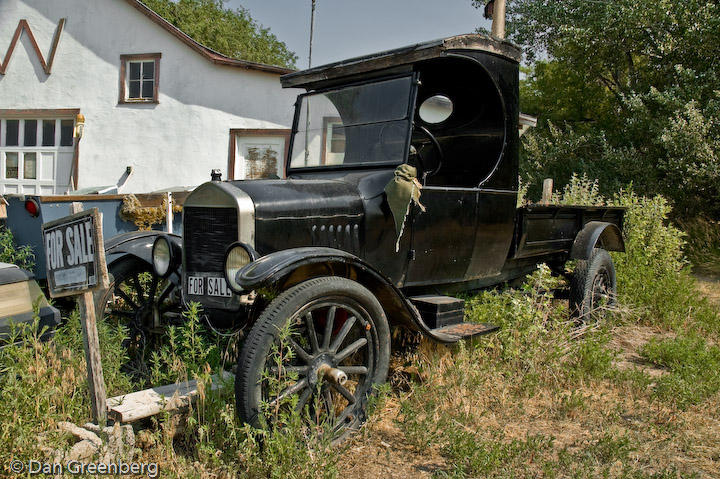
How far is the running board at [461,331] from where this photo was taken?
Answer: 3.45m

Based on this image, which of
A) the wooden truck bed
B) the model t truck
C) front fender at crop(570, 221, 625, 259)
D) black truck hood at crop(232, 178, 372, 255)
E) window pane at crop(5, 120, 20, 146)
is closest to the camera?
the model t truck

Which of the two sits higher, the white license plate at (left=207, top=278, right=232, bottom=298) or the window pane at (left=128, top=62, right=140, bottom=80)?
the window pane at (left=128, top=62, right=140, bottom=80)

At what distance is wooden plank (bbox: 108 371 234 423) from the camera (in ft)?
8.93

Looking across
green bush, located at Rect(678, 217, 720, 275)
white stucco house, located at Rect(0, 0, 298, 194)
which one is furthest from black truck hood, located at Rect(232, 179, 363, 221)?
green bush, located at Rect(678, 217, 720, 275)

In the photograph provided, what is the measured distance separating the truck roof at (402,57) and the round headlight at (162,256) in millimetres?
Answer: 1717

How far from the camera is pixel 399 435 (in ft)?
10.3

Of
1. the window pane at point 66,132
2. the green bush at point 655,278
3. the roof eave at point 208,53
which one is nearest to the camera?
the green bush at point 655,278

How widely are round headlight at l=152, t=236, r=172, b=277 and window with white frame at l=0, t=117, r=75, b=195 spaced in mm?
9117

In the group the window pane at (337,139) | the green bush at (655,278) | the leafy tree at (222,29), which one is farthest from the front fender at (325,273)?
the leafy tree at (222,29)

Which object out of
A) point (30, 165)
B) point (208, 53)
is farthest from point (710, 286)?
point (30, 165)

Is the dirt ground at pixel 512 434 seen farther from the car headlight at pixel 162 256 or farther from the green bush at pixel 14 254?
the green bush at pixel 14 254

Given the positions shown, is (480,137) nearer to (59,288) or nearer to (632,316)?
(632,316)

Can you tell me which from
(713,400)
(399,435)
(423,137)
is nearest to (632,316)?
(713,400)

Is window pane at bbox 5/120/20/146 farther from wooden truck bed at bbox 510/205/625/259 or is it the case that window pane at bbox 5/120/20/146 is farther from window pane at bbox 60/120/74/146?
wooden truck bed at bbox 510/205/625/259
